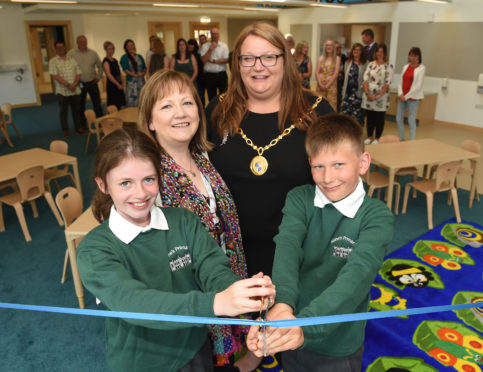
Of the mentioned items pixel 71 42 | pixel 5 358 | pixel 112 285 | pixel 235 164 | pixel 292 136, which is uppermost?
pixel 71 42

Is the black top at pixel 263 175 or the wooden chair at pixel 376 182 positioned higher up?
the black top at pixel 263 175

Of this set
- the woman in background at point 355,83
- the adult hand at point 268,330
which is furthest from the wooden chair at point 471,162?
the adult hand at point 268,330

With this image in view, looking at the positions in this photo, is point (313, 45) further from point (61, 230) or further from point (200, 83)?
point (61, 230)

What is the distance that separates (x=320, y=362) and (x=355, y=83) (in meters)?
7.31

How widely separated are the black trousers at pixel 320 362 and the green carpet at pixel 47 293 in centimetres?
104

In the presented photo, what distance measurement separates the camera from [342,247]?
4.83 ft

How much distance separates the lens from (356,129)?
1.54 m

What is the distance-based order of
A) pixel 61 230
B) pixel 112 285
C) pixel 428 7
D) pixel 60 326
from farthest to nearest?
pixel 428 7 → pixel 61 230 → pixel 60 326 → pixel 112 285

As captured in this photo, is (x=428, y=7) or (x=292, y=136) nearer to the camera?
(x=292, y=136)

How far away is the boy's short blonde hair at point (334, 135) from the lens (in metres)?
1.51

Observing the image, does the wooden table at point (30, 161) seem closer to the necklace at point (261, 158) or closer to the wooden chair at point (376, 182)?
the necklace at point (261, 158)

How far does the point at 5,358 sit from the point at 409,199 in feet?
15.8

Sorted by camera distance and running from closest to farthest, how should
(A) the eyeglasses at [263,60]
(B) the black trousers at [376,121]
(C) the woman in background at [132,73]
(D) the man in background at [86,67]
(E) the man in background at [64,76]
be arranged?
(A) the eyeglasses at [263,60], (B) the black trousers at [376,121], (E) the man in background at [64,76], (C) the woman in background at [132,73], (D) the man in background at [86,67]

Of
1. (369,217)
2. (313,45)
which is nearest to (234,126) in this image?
(369,217)
